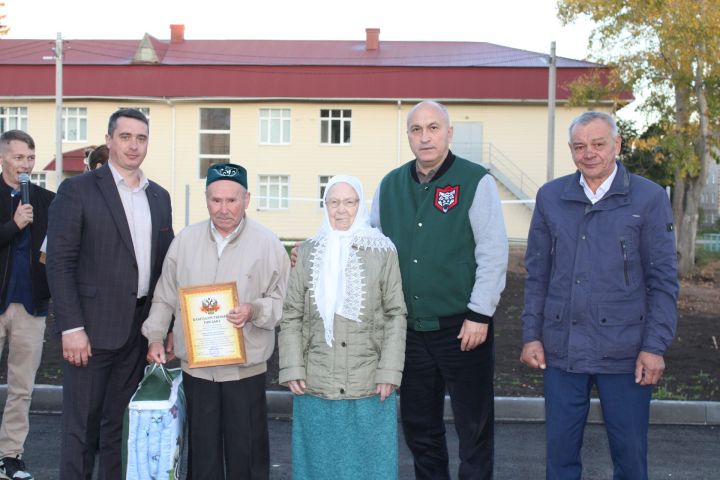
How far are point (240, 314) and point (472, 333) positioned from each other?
1.29 meters

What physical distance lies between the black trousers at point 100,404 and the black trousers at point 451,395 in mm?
1636

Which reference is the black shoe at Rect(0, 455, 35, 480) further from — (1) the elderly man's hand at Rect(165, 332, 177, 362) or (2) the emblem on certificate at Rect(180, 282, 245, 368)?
(2) the emblem on certificate at Rect(180, 282, 245, 368)

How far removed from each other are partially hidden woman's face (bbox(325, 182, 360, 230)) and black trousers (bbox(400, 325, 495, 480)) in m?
0.79

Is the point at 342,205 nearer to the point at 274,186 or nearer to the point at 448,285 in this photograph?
the point at 448,285

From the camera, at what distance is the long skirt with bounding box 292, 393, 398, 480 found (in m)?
4.55

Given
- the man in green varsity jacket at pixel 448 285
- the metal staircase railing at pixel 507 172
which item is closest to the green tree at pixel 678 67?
the metal staircase railing at pixel 507 172

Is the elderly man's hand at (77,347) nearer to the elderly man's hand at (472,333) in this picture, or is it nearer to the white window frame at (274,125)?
the elderly man's hand at (472,333)

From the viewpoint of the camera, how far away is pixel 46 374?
342 inches

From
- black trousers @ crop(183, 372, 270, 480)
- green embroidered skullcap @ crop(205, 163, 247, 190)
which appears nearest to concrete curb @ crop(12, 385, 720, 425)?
black trousers @ crop(183, 372, 270, 480)

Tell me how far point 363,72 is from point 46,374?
30125 millimetres

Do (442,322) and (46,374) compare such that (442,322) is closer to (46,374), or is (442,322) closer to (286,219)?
(46,374)

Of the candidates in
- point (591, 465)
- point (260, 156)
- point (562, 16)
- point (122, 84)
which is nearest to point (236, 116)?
point (260, 156)

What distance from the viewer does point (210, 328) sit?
15.0 feet

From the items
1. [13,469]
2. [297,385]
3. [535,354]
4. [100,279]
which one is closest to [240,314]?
[297,385]
